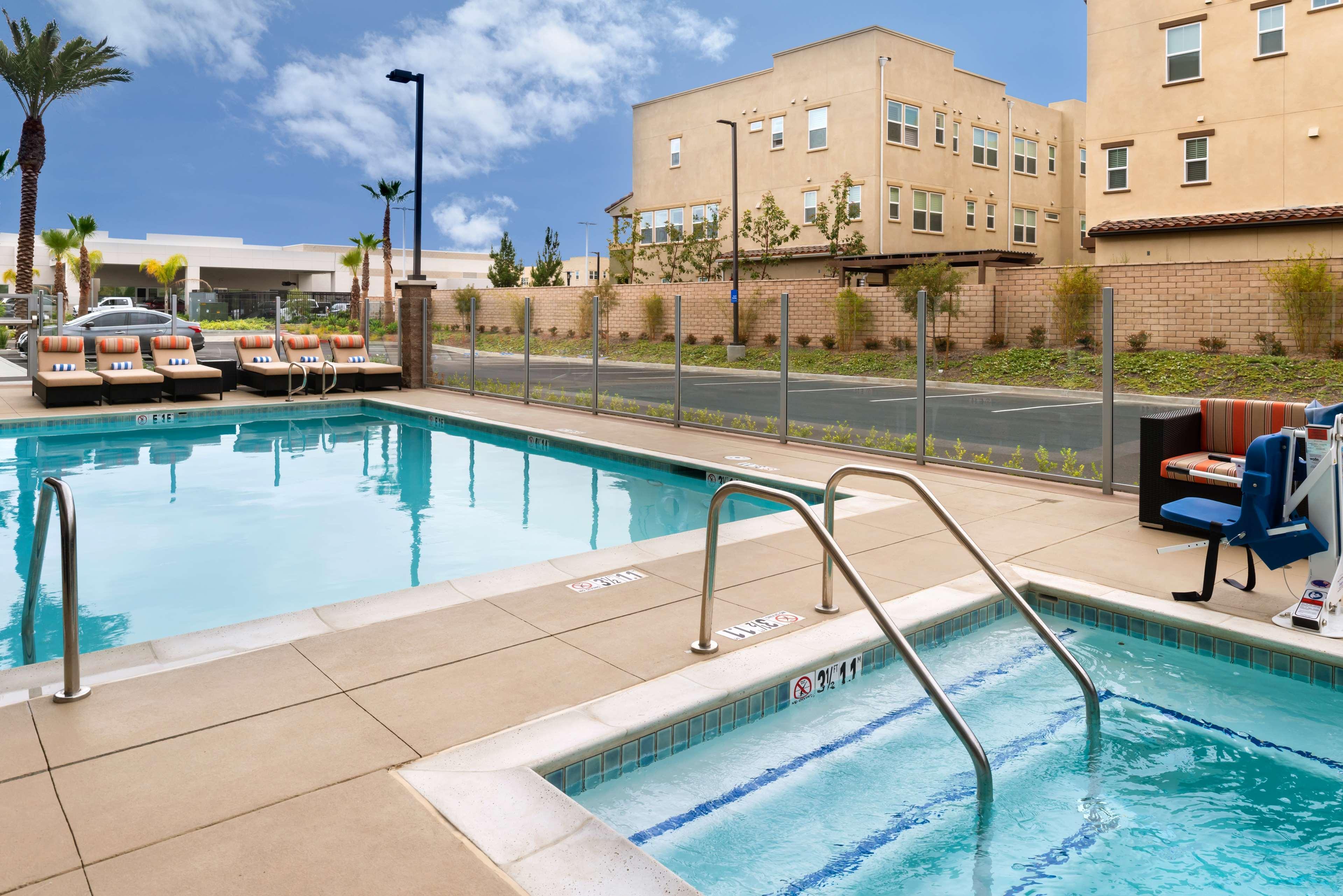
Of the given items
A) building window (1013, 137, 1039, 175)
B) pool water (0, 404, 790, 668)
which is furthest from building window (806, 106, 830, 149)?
pool water (0, 404, 790, 668)

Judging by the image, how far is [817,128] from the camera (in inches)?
1473

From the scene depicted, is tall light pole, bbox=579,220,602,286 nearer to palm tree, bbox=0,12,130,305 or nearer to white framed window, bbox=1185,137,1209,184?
palm tree, bbox=0,12,130,305

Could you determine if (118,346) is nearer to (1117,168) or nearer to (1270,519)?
(1270,519)

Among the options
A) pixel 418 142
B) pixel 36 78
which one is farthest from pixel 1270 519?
pixel 36 78

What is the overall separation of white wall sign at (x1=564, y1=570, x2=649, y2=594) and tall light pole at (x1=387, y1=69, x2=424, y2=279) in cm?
1467

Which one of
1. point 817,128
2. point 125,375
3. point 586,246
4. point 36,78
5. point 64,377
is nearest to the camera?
point 64,377

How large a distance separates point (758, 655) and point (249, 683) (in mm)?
2440

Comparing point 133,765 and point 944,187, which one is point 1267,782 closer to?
point 133,765

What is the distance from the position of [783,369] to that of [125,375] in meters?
11.9

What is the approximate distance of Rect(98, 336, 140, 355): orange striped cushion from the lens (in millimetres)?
17500

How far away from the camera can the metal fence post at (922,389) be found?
1123 centimetres

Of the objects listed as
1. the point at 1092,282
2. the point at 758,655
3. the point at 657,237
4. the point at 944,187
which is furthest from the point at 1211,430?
the point at 657,237

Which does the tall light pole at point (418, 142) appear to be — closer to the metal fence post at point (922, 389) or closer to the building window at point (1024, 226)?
the metal fence post at point (922, 389)

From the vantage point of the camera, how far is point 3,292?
151 feet
